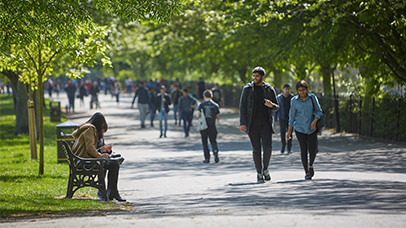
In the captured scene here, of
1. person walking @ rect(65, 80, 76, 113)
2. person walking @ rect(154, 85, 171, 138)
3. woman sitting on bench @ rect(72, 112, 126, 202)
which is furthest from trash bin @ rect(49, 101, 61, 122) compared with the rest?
→ woman sitting on bench @ rect(72, 112, 126, 202)

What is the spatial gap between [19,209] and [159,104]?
16.5 m

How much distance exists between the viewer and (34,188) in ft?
37.4

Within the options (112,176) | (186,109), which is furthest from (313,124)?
(186,109)

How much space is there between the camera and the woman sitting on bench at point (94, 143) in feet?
30.9

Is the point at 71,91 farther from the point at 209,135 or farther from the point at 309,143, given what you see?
the point at 309,143

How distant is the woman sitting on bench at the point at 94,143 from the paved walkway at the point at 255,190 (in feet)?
1.54

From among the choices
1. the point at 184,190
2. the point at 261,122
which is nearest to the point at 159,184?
the point at 184,190

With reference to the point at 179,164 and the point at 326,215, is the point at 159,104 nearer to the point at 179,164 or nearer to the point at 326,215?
the point at 179,164

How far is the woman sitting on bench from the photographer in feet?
30.9

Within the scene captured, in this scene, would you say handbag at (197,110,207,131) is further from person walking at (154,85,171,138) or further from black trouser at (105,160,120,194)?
person walking at (154,85,171,138)

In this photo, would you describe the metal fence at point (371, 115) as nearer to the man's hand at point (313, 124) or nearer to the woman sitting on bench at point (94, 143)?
the man's hand at point (313, 124)

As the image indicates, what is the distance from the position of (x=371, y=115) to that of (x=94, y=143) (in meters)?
14.0

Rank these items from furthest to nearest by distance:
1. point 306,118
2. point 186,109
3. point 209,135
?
point 186,109
point 209,135
point 306,118

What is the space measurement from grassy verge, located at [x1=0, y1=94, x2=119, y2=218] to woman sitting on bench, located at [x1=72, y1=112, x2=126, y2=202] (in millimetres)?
343
